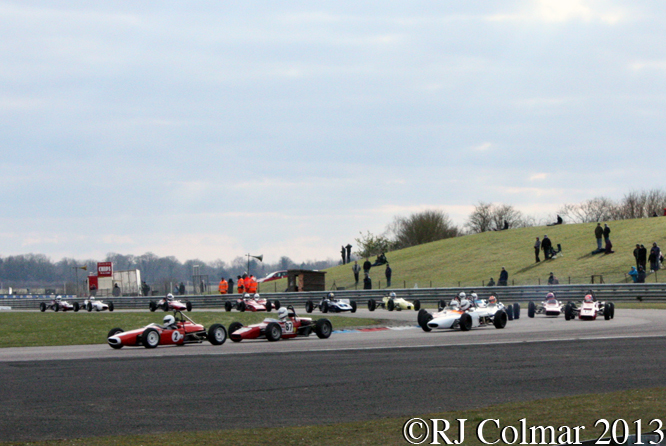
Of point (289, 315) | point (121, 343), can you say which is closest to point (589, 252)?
point (289, 315)

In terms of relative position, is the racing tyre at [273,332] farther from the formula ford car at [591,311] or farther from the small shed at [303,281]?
the small shed at [303,281]

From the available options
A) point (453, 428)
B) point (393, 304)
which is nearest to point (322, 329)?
point (453, 428)

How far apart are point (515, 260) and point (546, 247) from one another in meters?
6.90

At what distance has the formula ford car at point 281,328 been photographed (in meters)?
21.8

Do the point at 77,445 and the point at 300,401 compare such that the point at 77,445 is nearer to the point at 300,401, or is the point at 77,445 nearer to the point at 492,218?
the point at 300,401

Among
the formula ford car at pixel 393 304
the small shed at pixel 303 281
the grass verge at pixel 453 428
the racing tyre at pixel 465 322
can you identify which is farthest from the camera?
the small shed at pixel 303 281

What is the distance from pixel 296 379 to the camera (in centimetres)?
1251

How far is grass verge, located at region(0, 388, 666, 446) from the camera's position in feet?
24.5

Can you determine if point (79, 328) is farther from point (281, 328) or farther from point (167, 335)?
point (281, 328)

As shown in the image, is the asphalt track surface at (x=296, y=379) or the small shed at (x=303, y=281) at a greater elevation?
the small shed at (x=303, y=281)

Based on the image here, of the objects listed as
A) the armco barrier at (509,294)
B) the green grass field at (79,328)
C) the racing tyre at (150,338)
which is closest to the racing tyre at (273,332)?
the racing tyre at (150,338)

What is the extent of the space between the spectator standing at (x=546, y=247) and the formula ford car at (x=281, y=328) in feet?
115

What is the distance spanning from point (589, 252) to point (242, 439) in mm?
53920

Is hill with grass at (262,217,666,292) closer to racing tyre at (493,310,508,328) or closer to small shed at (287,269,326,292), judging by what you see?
small shed at (287,269,326,292)
